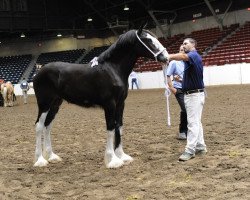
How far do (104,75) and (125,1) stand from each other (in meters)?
34.7

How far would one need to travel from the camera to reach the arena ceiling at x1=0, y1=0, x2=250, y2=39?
39.2 m

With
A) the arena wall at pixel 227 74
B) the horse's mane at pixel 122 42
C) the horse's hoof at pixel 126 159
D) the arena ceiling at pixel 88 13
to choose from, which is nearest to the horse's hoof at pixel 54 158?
the horse's hoof at pixel 126 159

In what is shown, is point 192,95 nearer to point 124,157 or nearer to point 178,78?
point 124,157

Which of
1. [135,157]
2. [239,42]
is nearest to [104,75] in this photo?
[135,157]

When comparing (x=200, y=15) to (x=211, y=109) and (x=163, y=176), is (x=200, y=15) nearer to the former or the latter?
(x=211, y=109)

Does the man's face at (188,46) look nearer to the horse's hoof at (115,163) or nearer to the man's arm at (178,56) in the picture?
the man's arm at (178,56)

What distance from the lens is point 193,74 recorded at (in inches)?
266

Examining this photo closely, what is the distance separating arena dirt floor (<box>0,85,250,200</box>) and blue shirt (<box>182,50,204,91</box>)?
3.80 feet

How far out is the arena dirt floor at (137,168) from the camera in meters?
5.18

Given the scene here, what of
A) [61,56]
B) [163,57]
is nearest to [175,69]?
[163,57]

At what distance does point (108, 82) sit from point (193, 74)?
1369 mm

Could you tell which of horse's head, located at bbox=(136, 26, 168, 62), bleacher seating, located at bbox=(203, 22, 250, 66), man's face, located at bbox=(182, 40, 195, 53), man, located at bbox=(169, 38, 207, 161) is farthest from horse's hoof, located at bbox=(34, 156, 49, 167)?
bleacher seating, located at bbox=(203, 22, 250, 66)

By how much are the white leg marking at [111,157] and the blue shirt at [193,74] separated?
1.43m

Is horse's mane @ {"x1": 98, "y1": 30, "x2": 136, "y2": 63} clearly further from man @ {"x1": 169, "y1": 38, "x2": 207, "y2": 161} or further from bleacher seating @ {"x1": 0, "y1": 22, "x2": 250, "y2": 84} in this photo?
bleacher seating @ {"x1": 0, "y1": 22, "x2": 250, "y2": 84}
